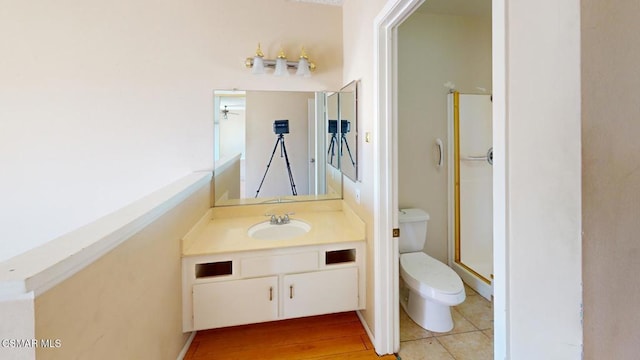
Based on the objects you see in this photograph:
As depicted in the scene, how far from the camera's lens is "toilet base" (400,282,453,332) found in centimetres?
203

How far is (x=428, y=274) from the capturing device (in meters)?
2.06

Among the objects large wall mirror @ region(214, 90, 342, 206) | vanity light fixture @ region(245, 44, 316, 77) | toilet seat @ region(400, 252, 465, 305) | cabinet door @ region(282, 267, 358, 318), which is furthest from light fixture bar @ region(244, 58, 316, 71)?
toilet seat @ region(400, 252, 465, 305)

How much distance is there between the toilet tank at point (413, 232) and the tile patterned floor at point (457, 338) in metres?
0.52

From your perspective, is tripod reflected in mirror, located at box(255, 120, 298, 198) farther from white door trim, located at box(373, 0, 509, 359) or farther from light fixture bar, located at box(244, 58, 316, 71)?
white door trim, located at box(373, 0, 509, 359)

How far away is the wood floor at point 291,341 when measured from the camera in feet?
5.88

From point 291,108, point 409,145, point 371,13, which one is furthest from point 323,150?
point 371,13

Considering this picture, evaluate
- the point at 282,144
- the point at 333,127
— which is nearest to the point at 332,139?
the point at 333,127

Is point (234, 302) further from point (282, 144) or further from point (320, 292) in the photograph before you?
Result: point (282, 144)

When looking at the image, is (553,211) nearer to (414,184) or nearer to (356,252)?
(356,252)

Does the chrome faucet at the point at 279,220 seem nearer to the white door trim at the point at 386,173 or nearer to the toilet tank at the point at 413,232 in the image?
the white door trim at the point at 386,173

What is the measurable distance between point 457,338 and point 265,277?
1.41 metres

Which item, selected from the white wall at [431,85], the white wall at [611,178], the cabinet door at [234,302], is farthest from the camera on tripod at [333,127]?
the white wall at [611,178]

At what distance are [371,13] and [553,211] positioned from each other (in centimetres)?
162

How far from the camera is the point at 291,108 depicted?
2.47 metres
